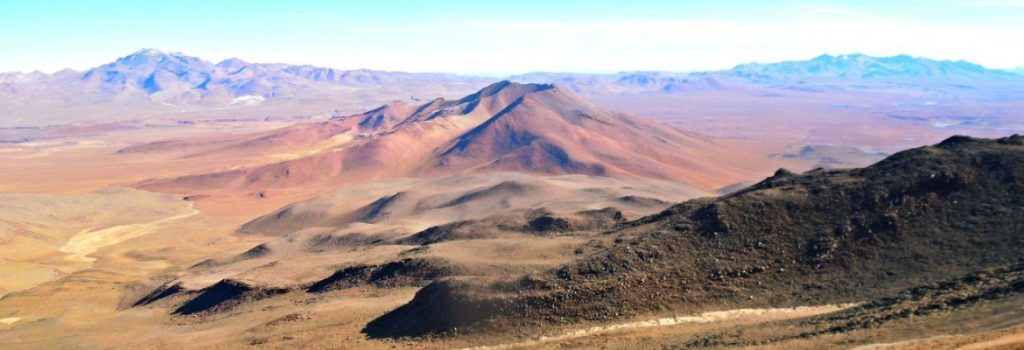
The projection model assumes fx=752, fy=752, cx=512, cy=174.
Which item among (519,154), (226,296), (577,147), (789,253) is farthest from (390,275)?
(577,147)

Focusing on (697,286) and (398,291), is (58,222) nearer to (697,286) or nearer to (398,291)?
(398,291)

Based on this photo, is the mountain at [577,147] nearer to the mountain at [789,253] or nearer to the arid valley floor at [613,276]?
the arid valley floor at [613,276]

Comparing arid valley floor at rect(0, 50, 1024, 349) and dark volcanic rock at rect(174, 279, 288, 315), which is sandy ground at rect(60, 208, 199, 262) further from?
dark volcanic rock at rect(174, 279, 288, 315)

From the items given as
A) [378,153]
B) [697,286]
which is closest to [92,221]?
[378,153]

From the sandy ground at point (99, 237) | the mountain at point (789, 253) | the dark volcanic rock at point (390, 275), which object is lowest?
the sandy ground at point (99, 237)

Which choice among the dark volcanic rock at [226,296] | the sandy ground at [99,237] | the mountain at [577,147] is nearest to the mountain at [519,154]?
the mountain at [577,147]
